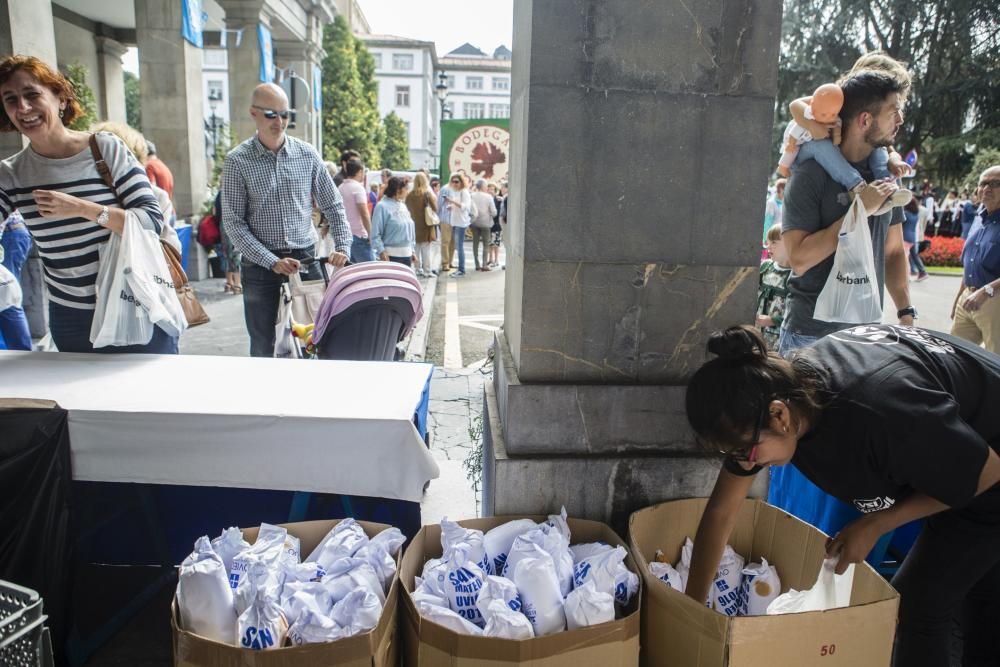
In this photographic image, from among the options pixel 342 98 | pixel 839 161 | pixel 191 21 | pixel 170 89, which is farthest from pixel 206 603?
pixel 342 98

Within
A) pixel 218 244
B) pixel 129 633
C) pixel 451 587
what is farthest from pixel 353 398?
pixel 218 244

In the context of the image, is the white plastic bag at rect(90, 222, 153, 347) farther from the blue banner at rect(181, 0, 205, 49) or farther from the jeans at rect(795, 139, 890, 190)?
the blue banner at rect(181, 0, 205, 49)

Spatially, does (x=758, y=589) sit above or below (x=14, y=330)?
below

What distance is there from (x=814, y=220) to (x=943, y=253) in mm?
20432

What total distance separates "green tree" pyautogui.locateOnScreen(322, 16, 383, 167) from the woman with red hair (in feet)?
140

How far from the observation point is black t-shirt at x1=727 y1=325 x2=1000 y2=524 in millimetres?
1749

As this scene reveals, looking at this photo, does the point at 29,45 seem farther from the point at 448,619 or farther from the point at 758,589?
the point at 758,589

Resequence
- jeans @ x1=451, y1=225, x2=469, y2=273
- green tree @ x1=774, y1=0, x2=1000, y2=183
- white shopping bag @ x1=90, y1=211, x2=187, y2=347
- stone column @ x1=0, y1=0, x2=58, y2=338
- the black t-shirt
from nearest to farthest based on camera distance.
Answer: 1. the black t-shirt
2. white shopping bag @ x1=90, y1=211, x2=187, y2=347
3. stone column @ x1=0, y1=0, x2=58, y2=338
4. jeans @ x1=451, y1=225, x2=469, y2=273
5. green tree @ x1=774, y1=0, x2=1000, y2=183

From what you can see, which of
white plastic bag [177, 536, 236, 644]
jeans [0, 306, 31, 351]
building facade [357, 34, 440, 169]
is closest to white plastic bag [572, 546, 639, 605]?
white plastic bag [177, 536, 236, 644]

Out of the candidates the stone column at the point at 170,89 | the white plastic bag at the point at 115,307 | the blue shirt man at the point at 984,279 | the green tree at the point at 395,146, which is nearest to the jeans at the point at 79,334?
the white plastic bag at the point at 115,307

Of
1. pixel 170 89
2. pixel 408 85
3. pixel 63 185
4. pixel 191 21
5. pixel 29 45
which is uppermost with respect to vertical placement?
pixel 408 85

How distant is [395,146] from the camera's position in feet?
230

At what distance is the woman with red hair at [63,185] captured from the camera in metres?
2.95

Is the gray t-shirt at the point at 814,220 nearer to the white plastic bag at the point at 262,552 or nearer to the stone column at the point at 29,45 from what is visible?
the white plastic bag at the point at 262,552
